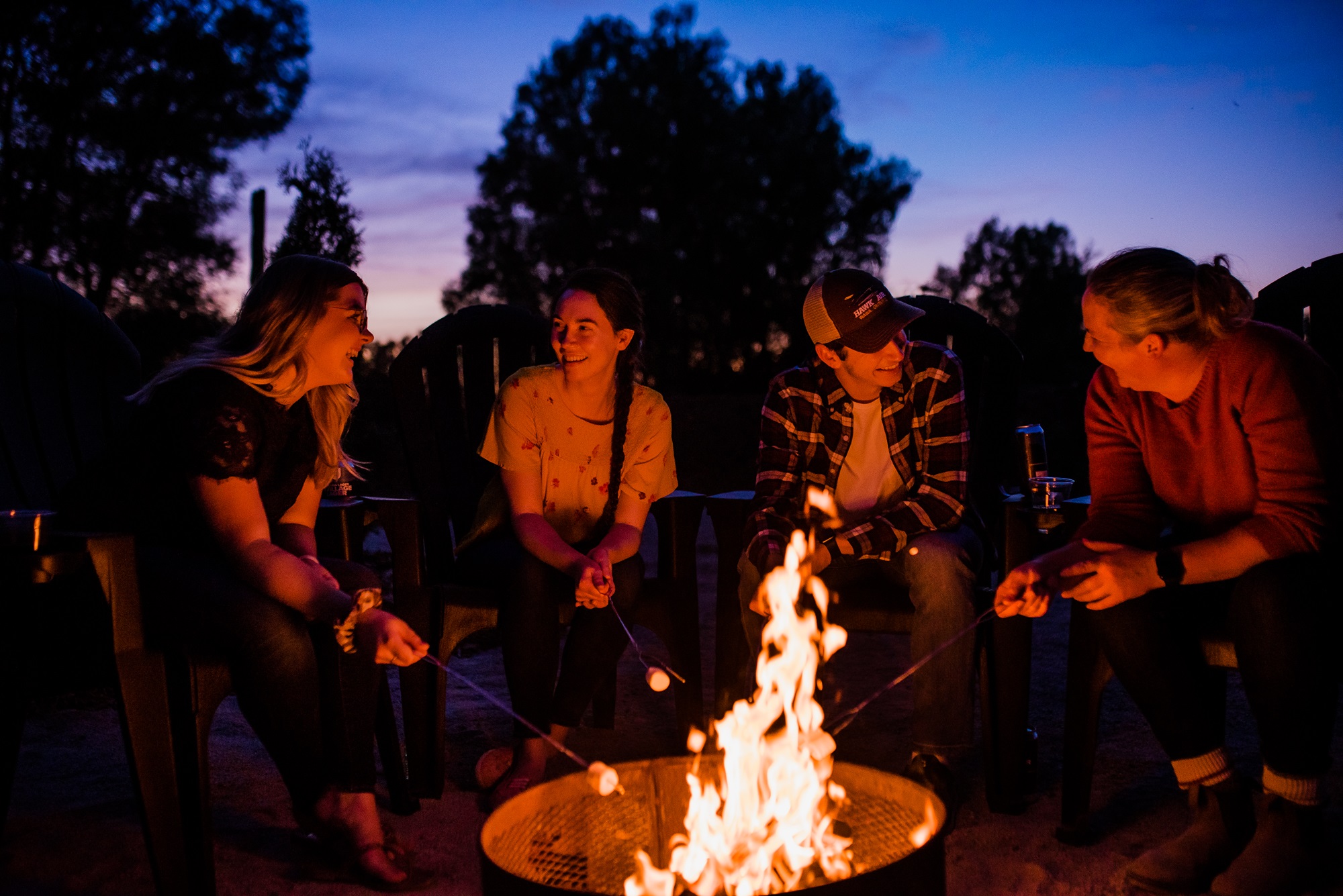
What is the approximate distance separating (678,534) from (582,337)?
0.59 meters

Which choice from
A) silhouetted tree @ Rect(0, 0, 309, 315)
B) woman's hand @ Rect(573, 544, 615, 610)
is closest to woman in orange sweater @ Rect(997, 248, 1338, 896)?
woman's hand @ Rect(573, 544, 615, 610)

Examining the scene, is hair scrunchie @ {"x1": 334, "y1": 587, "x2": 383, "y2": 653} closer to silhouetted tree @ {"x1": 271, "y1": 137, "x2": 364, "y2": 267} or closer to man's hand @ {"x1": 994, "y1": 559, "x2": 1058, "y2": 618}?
man's hand @ {"x1": 994, "y1": 559, "x2": 1058, "y2": 618}

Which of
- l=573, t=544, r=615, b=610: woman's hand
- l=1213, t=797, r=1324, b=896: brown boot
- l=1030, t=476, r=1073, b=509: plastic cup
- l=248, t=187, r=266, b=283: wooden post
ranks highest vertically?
l=248, t=187, r=266, b=283: wooden post

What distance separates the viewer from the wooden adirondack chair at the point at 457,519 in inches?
104

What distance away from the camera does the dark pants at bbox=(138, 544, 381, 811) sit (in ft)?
6.76

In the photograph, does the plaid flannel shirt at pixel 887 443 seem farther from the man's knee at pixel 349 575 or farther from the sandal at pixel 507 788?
the man's knee at pixel 349 575

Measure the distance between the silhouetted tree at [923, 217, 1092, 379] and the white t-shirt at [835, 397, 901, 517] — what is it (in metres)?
8.86

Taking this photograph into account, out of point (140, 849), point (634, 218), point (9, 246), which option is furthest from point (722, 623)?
point (634, 218)

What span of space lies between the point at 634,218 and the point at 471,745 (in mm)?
15028

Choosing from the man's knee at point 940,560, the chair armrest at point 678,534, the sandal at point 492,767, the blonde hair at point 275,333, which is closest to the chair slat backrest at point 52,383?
the blonde hair at point 275,333

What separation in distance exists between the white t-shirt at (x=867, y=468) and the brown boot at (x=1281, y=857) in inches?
44.2

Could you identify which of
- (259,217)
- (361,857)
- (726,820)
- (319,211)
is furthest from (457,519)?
(259,217)

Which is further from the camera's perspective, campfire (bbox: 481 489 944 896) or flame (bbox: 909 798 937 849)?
campfire (bbox: 481 489 944 896)

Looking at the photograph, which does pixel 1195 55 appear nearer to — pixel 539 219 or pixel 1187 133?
pixel 1187 133
